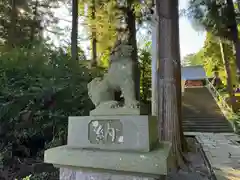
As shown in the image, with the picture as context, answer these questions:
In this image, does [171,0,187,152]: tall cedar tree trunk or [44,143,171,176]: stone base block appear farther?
Result: [171,0,187,152]: tall cedar tree trunk

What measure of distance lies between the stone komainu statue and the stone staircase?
796 centimetres

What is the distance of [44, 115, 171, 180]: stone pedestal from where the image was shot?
66.0 inches

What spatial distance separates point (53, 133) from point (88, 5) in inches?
268

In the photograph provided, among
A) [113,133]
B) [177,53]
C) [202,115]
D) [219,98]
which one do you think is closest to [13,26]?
[177,53]

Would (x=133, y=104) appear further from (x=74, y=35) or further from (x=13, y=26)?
(x=13, y=26)

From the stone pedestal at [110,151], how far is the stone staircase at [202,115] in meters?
8.07

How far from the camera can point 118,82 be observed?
2080mm

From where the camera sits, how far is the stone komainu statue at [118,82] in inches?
78.8

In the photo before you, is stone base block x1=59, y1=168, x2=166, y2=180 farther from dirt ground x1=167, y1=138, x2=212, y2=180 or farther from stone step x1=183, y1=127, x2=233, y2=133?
stone step x1=183, y1=127, x2=233, y2=133

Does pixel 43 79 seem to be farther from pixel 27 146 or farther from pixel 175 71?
pixel 175 71

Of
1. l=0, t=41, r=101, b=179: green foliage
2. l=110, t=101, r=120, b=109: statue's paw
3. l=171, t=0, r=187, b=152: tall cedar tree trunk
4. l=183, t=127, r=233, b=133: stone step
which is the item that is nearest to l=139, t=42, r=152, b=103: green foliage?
l=183, t=127, r=233, b=133: stone step

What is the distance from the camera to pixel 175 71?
4887mm

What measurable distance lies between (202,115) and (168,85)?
729 cm

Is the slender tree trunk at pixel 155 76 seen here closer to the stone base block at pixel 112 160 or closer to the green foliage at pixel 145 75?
the stone base block at pixel 112 160
